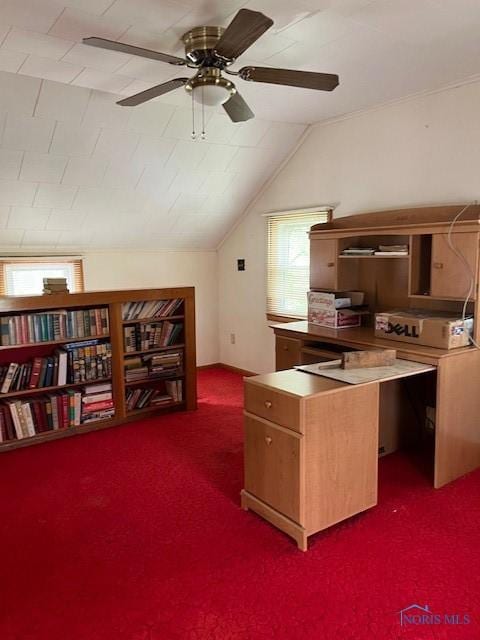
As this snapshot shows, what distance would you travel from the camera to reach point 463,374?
287cm

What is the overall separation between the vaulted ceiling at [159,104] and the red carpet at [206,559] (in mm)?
2149

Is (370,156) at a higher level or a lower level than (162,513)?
higher

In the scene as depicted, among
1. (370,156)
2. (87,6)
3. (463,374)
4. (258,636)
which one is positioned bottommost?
(258,636)

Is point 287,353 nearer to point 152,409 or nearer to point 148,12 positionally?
point 152,409

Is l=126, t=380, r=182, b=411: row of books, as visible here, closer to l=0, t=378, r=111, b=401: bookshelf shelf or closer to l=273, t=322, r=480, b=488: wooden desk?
l=0, t=378, r=111, b=401: bookshelf shelf

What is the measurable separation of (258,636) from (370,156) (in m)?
3.33

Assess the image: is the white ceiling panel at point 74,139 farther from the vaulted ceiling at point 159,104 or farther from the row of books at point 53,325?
the row of books at point 53,325

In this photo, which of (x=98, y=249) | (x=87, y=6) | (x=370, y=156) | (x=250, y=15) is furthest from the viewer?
(x=98, y=249)

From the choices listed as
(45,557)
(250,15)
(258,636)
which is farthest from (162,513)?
(250,15)

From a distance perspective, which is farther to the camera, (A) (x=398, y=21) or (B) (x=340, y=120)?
(B) (x=340, y=120)

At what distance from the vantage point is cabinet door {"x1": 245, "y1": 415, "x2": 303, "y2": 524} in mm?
2328

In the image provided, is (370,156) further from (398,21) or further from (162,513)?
(162,513)

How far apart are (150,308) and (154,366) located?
494mm

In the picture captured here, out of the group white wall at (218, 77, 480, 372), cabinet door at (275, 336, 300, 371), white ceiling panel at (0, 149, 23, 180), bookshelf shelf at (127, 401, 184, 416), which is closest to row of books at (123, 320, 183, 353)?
bookshelf shelf at (127, 401, 184, 416)
